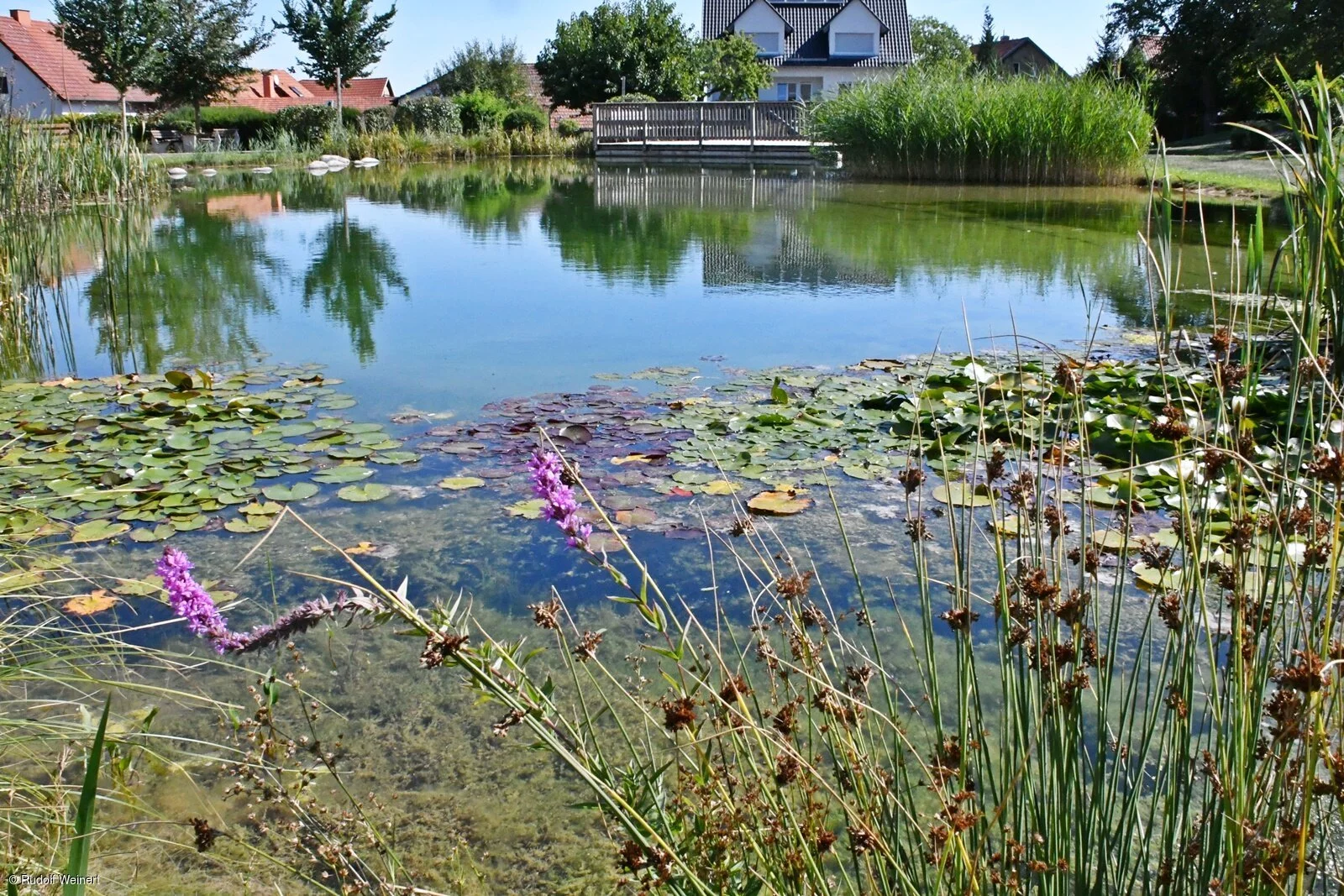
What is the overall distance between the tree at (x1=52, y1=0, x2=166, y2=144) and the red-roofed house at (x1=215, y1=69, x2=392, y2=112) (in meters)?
15.6

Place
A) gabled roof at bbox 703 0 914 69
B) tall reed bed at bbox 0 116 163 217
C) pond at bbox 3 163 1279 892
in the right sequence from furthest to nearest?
1. gabled roof at bbox 703 0 914 69
2. tall reed bed at bbox 0 116 163 217
3. pond at bbox 3 163 1279 892

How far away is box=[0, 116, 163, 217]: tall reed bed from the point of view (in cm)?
536

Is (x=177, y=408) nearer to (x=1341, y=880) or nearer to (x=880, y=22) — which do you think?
(x=1341, y=880)

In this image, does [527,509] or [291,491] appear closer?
[527,509]

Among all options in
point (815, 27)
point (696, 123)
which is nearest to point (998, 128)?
point (696, 123)

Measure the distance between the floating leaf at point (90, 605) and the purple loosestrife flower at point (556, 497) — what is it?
1.88 metres

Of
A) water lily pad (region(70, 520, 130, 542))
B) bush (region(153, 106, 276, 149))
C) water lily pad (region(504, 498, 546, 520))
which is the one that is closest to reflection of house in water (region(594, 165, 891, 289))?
water lily pad (region(504, 498, 546, 520))

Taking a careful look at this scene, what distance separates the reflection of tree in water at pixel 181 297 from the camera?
5.48 m

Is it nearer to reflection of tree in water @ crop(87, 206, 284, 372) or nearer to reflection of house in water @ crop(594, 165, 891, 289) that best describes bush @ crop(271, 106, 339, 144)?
reflection of house in water @ crop(594, 165, 891, 289)

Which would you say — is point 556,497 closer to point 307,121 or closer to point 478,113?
point 307,121

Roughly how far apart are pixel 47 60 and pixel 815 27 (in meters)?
23.6

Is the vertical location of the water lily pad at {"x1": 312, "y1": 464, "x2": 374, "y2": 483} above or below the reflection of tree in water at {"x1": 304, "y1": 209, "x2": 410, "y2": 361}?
below

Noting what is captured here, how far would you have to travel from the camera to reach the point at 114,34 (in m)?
22.8

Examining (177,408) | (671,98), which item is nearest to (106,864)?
(177,408)
